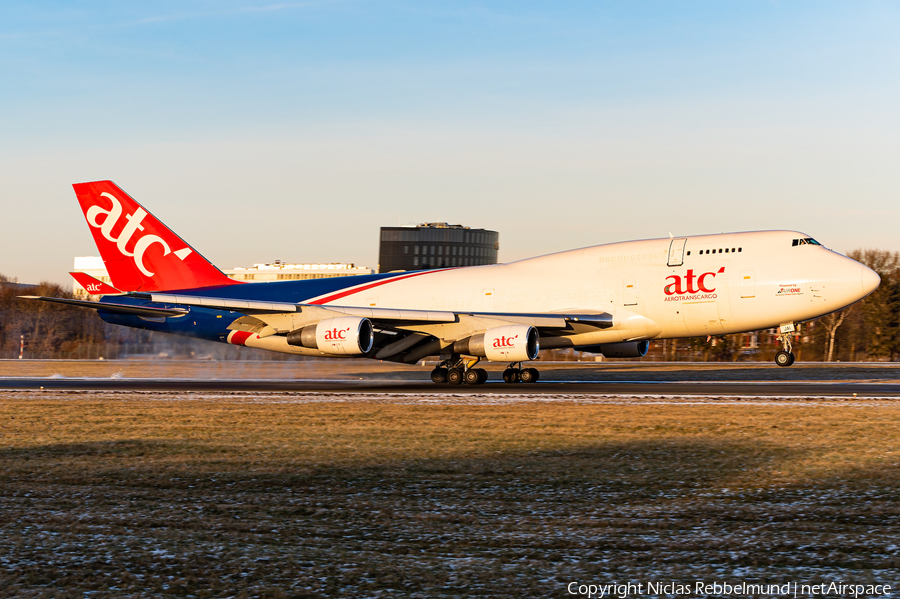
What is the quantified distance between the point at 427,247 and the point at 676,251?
422 feet

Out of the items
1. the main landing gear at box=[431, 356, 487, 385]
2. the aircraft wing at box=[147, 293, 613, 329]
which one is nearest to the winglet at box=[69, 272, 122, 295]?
the aircraft wing at box=[147, 293, 613, 329]

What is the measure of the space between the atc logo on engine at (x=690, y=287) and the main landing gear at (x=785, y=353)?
2808mm

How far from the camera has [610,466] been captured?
35.2 ft

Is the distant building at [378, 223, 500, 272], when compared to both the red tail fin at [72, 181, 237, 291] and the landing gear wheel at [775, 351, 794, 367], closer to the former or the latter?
the red tail fin at [72, 181, 237, 291]

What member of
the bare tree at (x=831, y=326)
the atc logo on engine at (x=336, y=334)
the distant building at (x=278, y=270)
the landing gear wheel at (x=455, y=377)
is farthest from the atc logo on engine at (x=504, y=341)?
the distant building at (x=278, y=270)

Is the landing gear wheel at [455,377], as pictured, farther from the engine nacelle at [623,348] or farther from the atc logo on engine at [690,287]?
the atc logo on engine at [690,287]

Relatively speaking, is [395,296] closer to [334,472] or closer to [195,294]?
[195,294]

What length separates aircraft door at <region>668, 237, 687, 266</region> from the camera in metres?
28.1

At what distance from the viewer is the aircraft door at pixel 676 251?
28094mm

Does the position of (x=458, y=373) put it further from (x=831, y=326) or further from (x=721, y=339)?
(x=831, y=326)

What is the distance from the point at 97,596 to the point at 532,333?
23.0 m

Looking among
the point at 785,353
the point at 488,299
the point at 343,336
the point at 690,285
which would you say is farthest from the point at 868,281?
the point at 343,336

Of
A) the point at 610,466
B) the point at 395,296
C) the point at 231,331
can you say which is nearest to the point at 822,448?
the point at 610,466

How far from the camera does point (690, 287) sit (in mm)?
27516
